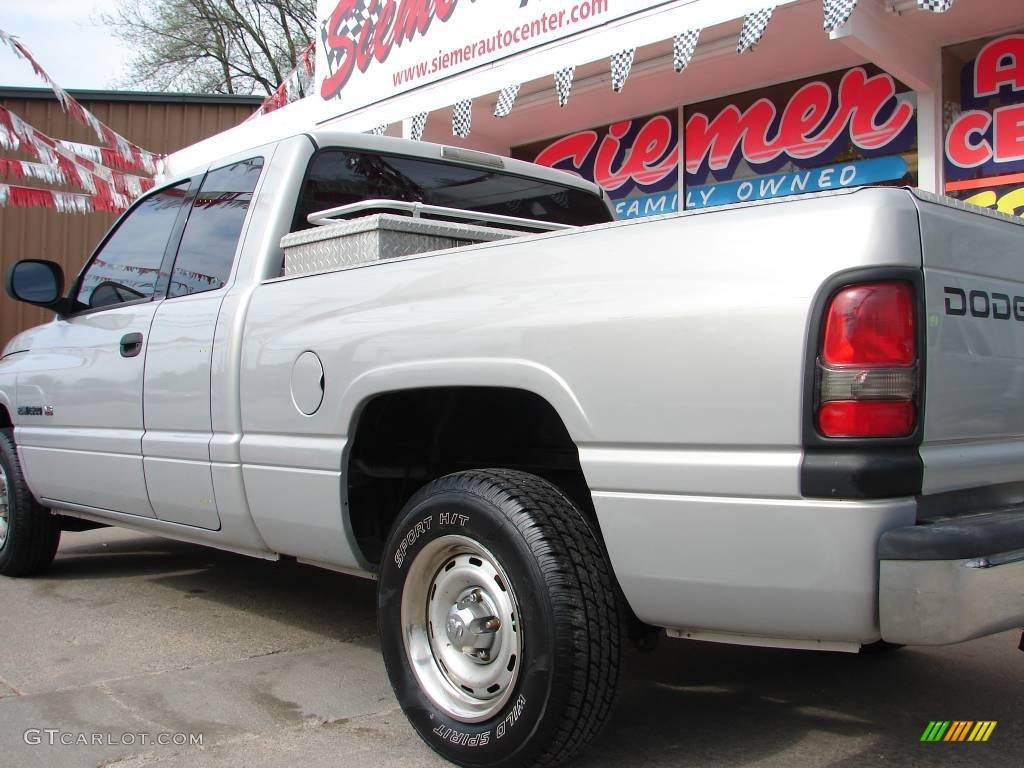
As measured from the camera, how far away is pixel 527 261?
2713 millimetres

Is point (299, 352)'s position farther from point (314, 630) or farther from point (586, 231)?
point (314, 630)

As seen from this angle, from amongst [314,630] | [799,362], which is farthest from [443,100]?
[799,362]

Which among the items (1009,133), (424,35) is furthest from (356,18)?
(1009,133)

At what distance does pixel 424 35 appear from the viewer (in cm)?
959

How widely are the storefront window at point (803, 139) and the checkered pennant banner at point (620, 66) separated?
1.30m

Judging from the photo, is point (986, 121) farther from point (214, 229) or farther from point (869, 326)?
point (869, 326)

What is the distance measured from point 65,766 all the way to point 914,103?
703 cm

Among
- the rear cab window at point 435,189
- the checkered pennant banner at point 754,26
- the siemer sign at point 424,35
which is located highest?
the siemer sign at point 424,35

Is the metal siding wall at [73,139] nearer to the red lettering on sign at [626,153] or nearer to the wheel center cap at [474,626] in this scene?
the red lettering on sign at [626,153]

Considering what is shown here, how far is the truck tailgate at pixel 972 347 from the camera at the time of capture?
2240mm

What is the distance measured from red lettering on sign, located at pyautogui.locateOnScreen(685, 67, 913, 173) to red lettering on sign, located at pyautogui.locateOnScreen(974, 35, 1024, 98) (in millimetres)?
551

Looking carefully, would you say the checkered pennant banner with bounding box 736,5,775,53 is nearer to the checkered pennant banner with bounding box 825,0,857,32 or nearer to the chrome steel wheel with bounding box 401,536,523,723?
the checkered pennant banner with bounding box 825,0,857,32

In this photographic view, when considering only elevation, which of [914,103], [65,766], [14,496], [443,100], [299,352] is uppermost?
[443,100]

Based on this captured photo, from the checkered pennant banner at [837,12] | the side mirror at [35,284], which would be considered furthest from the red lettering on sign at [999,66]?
the side mirror at [35,284]
